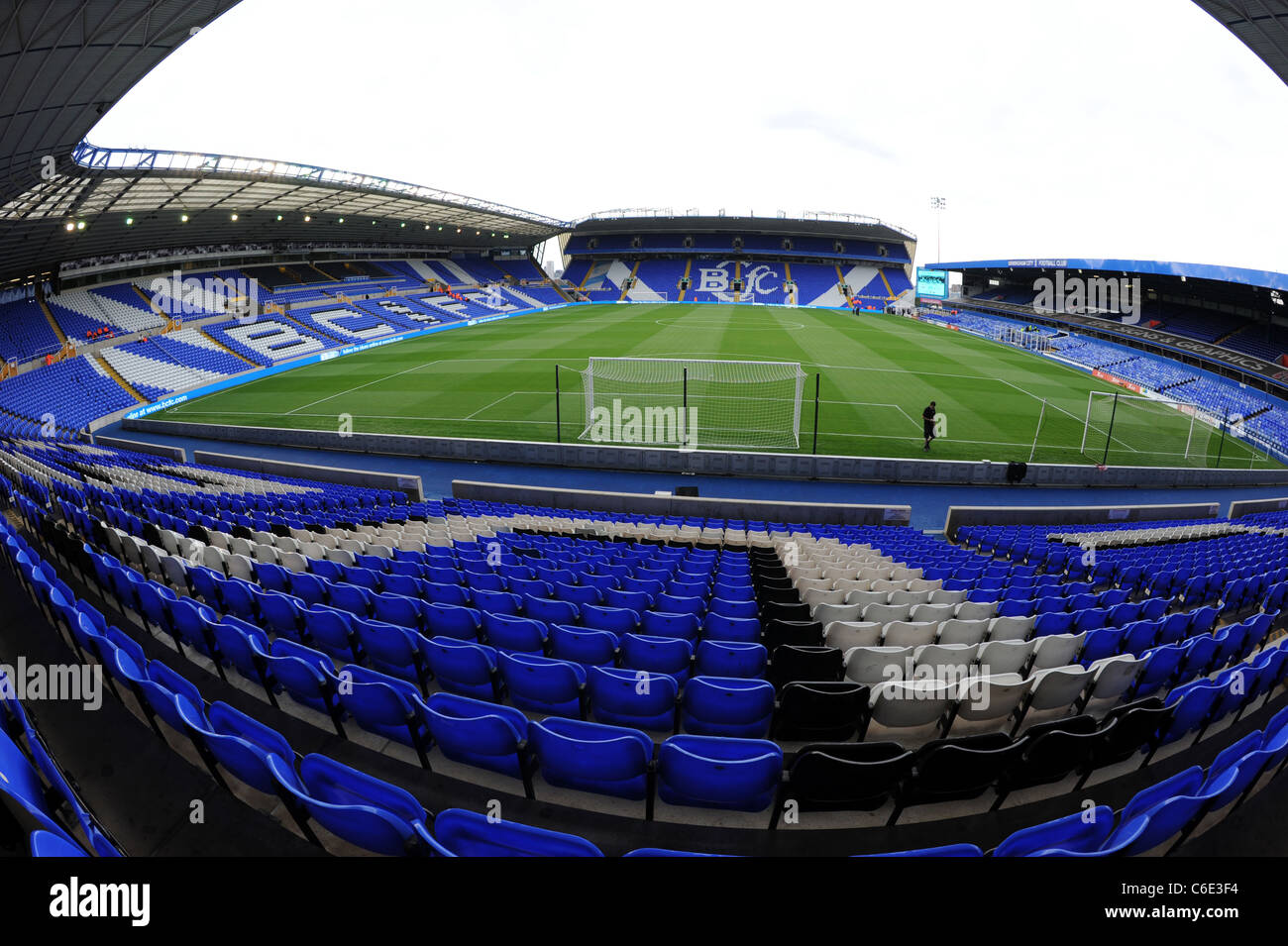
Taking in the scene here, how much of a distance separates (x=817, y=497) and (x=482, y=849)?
15.6m

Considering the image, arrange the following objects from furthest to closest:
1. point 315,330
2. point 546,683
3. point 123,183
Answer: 1. point 315,330
2. point 123,183
3. point 546,683

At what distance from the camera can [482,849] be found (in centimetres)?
244

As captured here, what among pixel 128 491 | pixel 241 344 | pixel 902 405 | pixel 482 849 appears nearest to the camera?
pixel 482 849

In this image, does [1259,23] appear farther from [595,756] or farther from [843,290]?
[843,290]

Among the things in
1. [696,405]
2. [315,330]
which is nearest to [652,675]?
[696,405]

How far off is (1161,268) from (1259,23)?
41.2m

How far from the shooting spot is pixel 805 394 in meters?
27.2

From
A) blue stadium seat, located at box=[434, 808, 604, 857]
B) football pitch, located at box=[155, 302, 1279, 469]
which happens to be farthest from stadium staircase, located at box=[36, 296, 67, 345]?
blue stadium seat, located at box=[434, 808, 604, 857]

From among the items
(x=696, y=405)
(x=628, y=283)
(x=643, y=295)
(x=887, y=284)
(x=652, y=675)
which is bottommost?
(x=652, y=675)

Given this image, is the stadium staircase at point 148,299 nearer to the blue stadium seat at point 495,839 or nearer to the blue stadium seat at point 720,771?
the blue stadium seat at point 495,839

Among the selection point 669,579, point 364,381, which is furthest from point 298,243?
point 669,579

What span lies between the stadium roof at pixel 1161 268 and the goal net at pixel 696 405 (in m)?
31.1

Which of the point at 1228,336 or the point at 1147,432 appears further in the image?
the point at 1228,336
